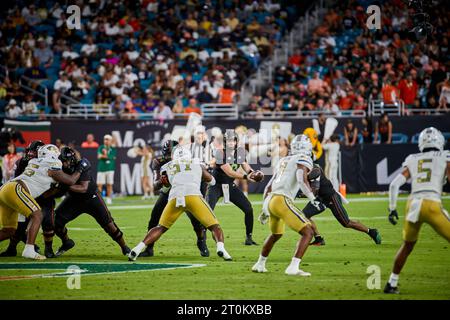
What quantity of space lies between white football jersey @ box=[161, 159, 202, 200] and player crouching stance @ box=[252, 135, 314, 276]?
1187mm

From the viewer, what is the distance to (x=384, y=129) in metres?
26.3

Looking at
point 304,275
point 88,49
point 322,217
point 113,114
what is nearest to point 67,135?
point 113,114

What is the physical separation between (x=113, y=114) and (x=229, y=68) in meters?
4.71

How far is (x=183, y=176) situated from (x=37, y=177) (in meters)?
2.37

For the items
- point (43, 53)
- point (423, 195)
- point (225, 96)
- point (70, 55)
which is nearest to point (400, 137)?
point (225, 96)

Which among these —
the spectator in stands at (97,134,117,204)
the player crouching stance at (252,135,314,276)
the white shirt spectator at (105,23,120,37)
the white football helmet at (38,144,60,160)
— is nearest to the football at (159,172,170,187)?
the white football helmet at (38,144,60,160)

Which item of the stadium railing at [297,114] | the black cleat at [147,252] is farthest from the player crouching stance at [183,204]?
the stadium railing at [297,114]

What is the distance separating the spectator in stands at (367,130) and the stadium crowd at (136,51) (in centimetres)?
420

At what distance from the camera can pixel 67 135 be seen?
26.1m

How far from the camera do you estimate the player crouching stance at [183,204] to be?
1177 cm

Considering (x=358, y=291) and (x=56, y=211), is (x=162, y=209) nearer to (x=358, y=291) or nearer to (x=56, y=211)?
(x=56, y=211)

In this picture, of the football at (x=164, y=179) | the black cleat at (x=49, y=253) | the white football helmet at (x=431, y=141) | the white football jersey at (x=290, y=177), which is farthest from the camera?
the black cleat at (x=49, y=253)

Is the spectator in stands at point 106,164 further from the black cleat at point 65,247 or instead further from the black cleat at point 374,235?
the black cleat at point 374,235

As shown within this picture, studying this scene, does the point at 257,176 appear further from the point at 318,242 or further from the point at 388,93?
the point at 388,93
